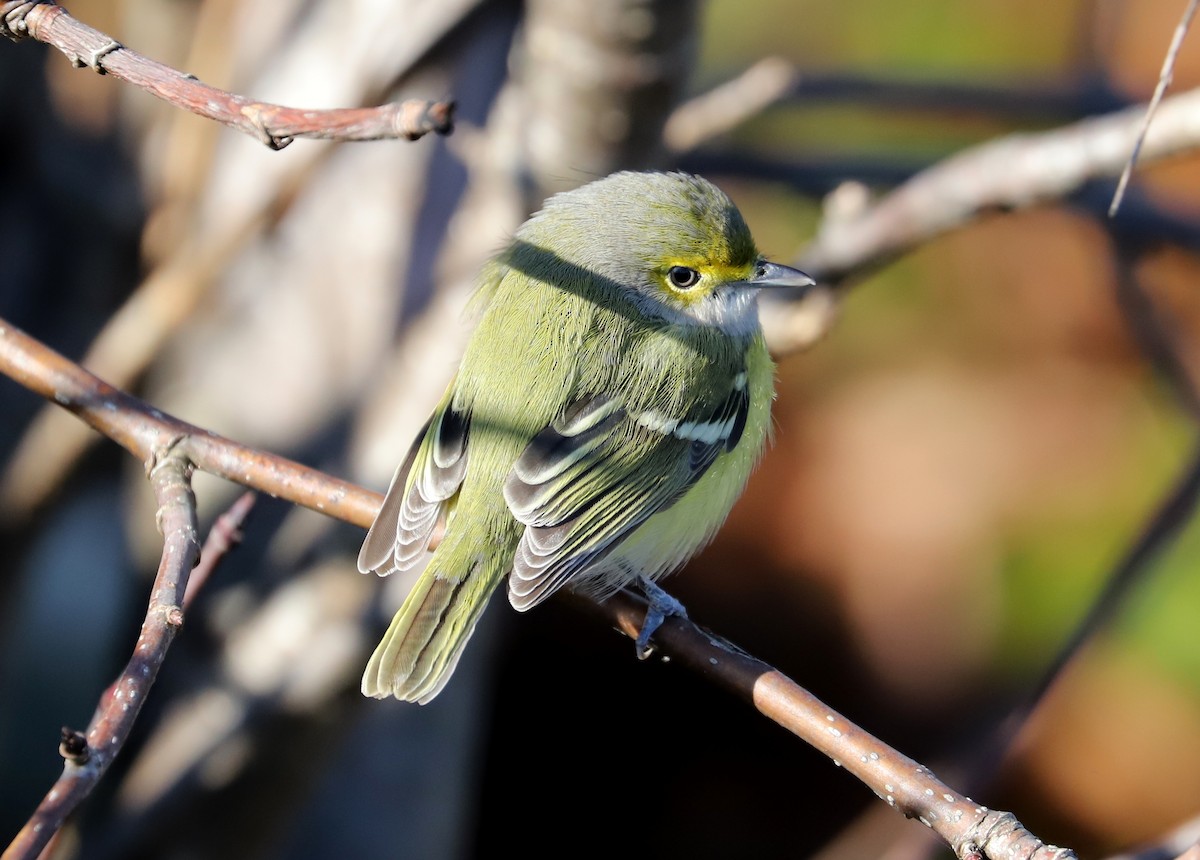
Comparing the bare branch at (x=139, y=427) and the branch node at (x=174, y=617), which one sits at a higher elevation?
the branch node at (x=174, y=617)

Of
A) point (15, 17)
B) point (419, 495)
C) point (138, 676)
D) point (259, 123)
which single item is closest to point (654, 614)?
point (419, 495)

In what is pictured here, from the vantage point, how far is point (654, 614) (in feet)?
7.26

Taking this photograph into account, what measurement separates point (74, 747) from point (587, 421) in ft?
4.46

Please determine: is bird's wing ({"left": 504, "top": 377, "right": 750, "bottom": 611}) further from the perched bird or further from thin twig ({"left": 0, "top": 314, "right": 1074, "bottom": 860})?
thin twig ({"left": 0, "top": 314, "right": 1074, "bottom": 860})

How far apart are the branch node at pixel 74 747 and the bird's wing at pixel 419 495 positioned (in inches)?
35.6

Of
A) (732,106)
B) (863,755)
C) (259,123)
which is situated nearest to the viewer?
(259,123)

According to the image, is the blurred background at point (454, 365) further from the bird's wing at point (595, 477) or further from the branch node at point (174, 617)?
the branch node at point (174, 617)

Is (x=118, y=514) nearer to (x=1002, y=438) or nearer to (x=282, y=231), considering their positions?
(x=282, y=231)

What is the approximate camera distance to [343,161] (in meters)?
3.66

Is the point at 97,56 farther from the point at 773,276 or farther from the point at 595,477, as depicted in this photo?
the point at 773,276

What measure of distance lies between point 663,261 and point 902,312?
6.80 ft

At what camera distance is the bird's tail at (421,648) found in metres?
2.31

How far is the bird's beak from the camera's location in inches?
108

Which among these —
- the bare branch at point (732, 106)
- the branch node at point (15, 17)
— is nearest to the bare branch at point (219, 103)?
the branch node at point (15, 17)
